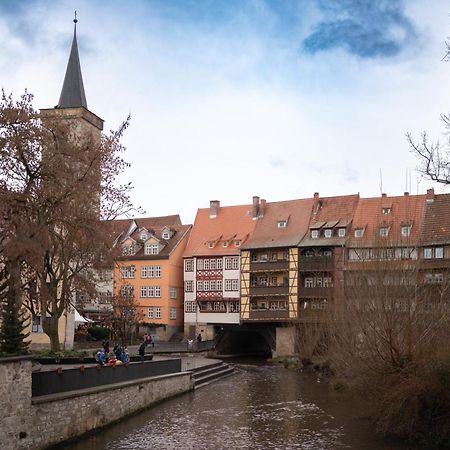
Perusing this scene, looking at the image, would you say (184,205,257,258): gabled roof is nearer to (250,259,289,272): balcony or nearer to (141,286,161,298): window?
(250,259,289,272): balcony

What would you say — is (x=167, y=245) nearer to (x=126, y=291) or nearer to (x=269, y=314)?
(x=126, y=291)

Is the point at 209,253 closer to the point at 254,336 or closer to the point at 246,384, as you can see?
the point at 254,336

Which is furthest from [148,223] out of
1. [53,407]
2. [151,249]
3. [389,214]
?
[53,407]

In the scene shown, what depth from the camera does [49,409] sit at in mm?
17516

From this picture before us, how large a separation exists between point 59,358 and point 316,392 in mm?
11797

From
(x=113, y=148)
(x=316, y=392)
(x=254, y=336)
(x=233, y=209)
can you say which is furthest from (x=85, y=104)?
(x=316, y=392)

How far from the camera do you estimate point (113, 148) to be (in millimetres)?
26047

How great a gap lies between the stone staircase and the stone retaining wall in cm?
877

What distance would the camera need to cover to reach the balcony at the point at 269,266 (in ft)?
171

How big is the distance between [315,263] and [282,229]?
504 centimetres

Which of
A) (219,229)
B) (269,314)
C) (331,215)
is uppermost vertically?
(331,215)

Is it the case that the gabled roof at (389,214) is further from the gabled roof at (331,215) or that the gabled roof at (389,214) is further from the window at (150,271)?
the window at (150,271)

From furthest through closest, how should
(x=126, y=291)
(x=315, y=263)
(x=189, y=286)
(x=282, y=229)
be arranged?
(x=189, y=286) → (x=282, y=229) → (x=126, y=291) → (x=315, y=263)

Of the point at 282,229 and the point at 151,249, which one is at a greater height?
the point at 282,229
